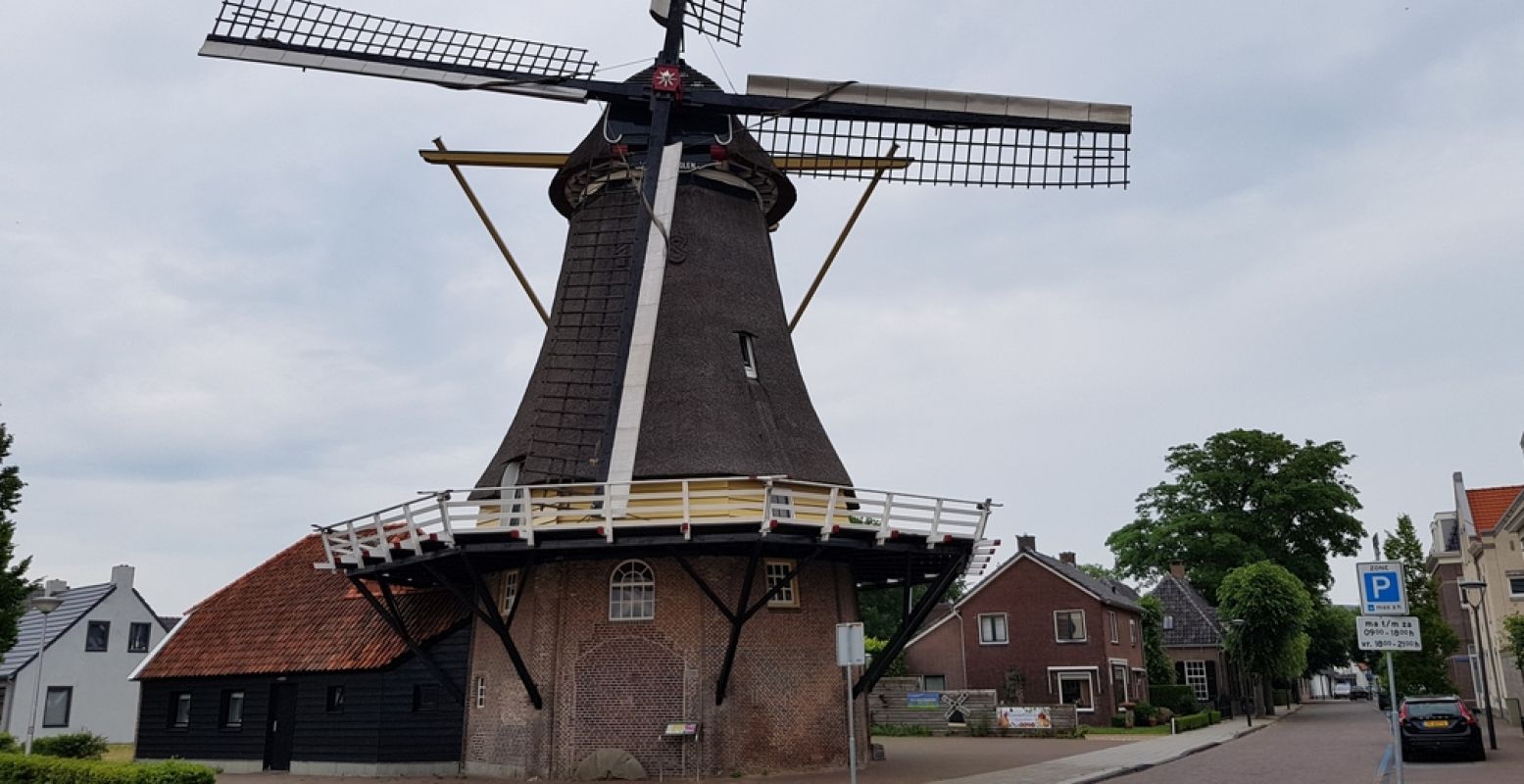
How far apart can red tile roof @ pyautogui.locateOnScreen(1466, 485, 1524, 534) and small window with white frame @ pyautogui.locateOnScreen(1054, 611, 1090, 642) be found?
620 inches

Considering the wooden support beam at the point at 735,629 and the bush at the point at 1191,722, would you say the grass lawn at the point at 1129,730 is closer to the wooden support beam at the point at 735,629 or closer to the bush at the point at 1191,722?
the bush at the point at 1191,722

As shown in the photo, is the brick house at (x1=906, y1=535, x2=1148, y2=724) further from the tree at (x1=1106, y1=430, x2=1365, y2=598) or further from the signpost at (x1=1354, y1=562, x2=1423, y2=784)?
the signpost at (x1=1354, y1=562, x2=1423, y2=784)

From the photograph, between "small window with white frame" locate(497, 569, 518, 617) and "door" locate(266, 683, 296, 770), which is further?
"door" locate(266, 683, 296, 770)

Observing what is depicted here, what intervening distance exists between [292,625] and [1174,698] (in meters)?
32.4

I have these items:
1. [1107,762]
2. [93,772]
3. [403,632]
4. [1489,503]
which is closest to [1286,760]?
[1107,762]

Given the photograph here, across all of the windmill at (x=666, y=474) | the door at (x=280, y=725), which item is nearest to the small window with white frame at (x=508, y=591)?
the windmill at (x=666, y=474)

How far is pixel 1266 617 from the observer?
1547 inches

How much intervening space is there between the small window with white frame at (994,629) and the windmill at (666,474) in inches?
778

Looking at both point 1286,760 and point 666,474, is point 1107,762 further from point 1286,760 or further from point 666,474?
point 666,474

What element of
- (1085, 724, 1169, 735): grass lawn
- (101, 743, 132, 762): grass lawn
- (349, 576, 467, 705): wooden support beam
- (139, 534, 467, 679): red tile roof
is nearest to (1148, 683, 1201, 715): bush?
(1085, 724, 1169, 735): grass lawn

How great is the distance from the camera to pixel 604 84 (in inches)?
828

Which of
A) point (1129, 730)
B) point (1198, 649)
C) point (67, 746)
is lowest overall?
point (1129, 730)

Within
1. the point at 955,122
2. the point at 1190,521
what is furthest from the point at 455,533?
the point at 1190,521

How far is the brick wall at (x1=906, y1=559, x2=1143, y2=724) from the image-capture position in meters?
37.9
